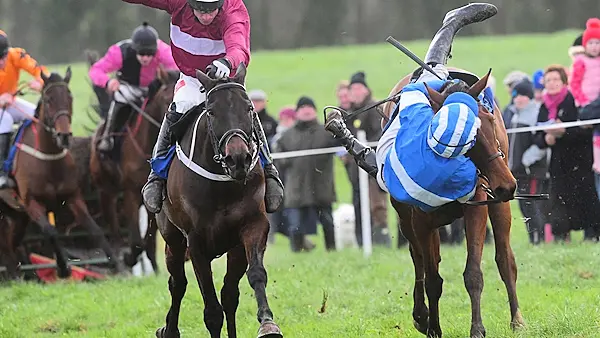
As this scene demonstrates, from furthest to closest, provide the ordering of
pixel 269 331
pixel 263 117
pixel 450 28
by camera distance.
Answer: pixel 263 117 → pixel 450 28 → pixel 269 331

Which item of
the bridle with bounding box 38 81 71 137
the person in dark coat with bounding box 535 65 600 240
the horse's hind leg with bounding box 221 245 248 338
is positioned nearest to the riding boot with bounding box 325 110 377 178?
the horse's hind leg with bounding box 221 245 248 338

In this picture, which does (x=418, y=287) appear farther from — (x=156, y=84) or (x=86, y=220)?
(x=86, y=220)

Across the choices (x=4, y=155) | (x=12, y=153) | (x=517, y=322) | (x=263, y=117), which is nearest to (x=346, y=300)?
(x=517, y=322)

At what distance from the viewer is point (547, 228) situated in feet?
40.2

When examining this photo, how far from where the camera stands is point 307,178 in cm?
1351

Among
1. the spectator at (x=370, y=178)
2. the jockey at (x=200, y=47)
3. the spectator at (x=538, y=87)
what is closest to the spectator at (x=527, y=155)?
the spectator at (x=538, y=87)

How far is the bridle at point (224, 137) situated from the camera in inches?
260

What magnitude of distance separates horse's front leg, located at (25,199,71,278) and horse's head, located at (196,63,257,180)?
588 centimetres

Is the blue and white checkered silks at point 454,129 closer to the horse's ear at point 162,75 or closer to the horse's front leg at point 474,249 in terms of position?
the horse's front leg at point 474,249

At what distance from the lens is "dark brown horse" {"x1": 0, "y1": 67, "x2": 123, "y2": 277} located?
1243 cm

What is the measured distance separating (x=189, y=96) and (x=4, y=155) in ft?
19.8

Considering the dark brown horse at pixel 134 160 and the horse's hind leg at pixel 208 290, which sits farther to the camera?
→ the dark brown horse at pixel 134 160

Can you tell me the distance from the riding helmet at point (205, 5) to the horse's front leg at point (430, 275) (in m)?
2.01

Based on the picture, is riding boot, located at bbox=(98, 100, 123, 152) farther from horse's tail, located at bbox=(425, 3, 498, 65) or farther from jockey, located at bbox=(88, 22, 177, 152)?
horse's tail, located at bbox=(425, 3, 498, 65)
